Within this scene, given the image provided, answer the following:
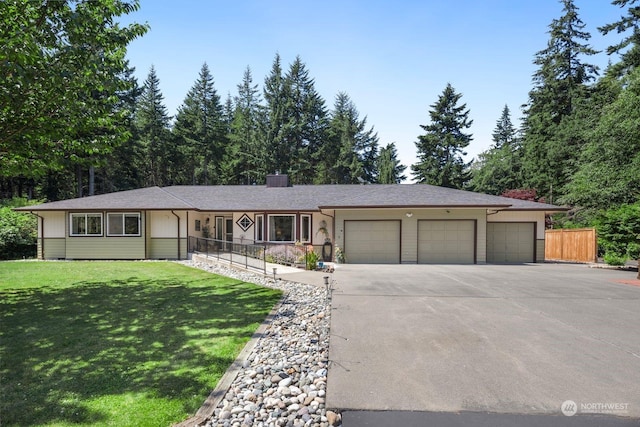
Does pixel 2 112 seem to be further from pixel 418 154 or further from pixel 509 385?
pixel 418 154

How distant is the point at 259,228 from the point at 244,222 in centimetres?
95

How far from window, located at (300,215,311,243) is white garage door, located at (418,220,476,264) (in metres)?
5.43

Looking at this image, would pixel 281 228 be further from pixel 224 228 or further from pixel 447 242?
pixel 447 242

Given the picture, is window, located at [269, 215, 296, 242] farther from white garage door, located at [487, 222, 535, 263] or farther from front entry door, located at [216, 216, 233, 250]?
white garage door, located at [487, 222, 535, 263]

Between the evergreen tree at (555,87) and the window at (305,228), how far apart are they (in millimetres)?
24677

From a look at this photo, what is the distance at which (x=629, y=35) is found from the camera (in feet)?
74.2

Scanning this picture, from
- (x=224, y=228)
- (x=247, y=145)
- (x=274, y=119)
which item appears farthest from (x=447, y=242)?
(x=247, y=145)

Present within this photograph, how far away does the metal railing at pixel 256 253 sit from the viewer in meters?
12.9

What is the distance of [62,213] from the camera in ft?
54.9

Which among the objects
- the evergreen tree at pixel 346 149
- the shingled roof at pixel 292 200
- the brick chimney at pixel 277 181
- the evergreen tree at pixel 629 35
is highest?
the evergreen tree at pixel 629 35

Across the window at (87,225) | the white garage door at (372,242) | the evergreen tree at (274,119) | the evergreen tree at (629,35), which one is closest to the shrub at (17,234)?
the window at (87,225)

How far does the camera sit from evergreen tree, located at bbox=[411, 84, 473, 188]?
115 ft

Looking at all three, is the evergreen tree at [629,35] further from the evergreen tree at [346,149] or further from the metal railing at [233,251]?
the metal railing at [233,251]

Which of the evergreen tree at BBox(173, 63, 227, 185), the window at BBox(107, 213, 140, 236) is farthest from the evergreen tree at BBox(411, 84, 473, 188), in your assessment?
the window at BBox(107, 213, 140, 236)
